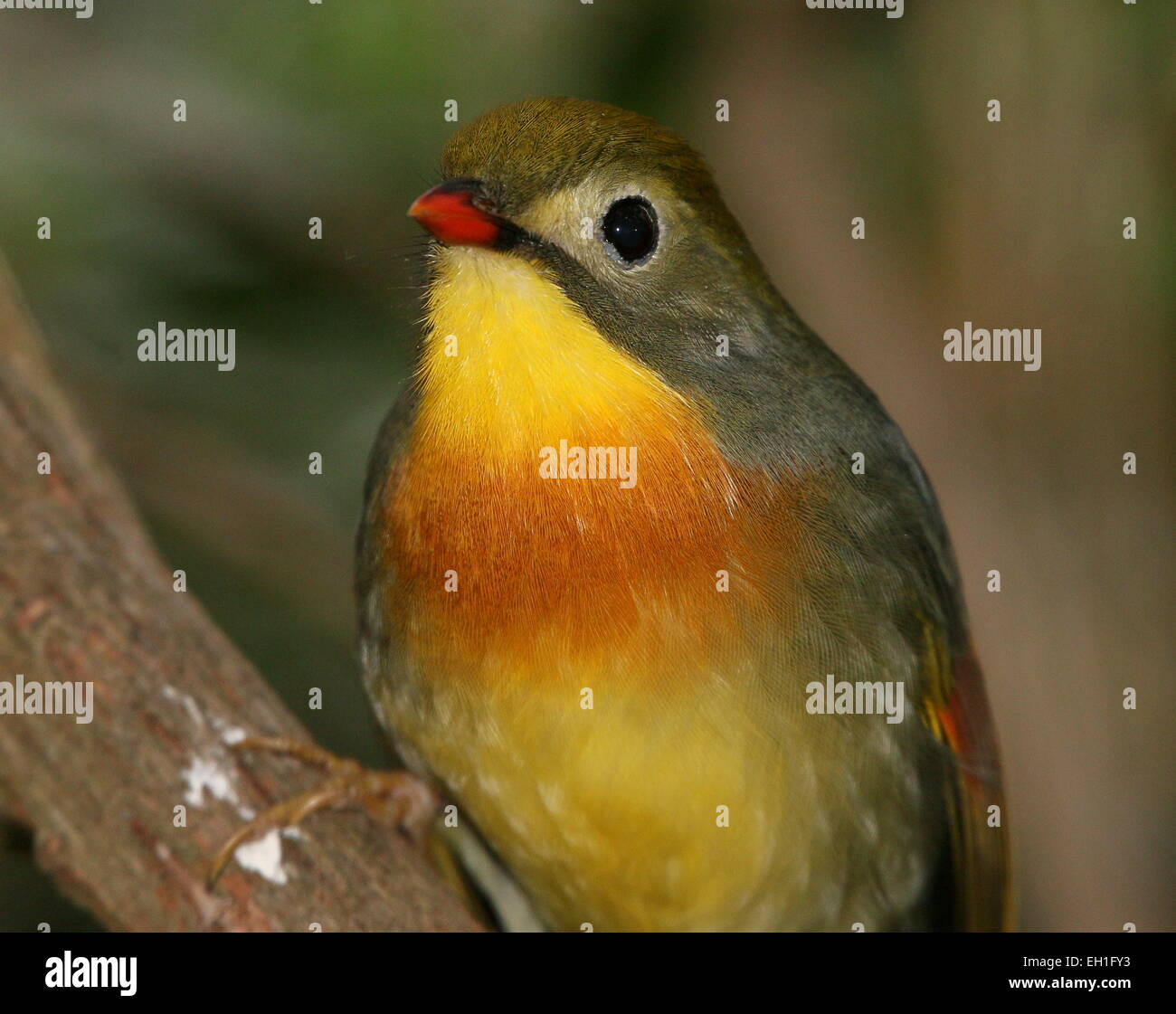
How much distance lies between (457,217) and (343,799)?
1.40 m

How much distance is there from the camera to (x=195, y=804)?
9.70 feet

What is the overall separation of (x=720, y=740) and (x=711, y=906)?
0.54 m

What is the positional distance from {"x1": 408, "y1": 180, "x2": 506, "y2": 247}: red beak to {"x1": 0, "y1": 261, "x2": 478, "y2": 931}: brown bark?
47.0 inches

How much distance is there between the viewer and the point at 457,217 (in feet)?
8.70

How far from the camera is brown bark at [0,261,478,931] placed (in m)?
2.89

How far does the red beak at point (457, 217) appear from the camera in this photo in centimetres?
263
